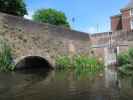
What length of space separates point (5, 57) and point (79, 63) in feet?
28.8

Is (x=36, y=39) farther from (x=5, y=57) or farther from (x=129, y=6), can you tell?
(x=129, y=6)

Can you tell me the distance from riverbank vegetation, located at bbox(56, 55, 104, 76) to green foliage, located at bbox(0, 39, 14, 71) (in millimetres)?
5570

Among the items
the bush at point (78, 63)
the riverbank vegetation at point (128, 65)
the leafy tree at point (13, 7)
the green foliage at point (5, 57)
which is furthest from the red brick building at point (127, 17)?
the green foliage at point (5, 57)

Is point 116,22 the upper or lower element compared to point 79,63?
upper

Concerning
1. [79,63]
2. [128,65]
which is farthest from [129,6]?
[128,65]

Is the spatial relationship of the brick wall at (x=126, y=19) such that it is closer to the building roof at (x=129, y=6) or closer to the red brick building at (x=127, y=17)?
the red brick building at (x=127, y=17)

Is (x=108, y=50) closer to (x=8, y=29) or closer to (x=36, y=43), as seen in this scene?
(x=36, y=43)

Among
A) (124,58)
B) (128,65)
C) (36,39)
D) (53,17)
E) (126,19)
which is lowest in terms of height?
(128,65)

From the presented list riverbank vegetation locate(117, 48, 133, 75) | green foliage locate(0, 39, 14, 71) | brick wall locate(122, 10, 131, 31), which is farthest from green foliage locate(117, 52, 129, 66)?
brick wall locate(122, 10, 131, 31)

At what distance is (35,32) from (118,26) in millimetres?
22019

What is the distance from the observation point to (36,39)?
21016 millimetres

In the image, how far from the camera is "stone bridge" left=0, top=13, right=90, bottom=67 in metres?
19.0

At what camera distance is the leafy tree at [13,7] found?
28516 mm

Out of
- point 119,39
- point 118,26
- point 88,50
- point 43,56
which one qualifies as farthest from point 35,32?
point 118,26
